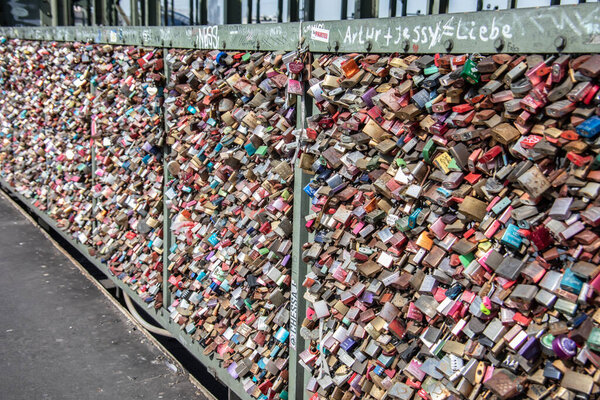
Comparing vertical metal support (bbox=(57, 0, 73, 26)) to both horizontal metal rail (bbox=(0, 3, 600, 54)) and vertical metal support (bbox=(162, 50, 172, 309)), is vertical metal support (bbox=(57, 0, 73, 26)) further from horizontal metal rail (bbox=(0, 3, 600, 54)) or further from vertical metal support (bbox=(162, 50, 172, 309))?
horizontal metal rail (bbox=(0, 3, 600, 54))

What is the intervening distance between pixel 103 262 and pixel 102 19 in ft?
13.3

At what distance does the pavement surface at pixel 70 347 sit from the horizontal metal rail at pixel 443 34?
2365mm

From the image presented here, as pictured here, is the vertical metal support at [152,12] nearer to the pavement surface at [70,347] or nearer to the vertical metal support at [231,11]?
the vertical metal support at [231,11]

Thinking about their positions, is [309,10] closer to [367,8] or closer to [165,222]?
[367,8]

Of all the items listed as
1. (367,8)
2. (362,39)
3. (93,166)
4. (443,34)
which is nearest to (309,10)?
(367,8)

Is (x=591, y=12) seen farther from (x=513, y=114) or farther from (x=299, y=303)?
(x=299, y=303)

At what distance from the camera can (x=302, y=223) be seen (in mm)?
2852

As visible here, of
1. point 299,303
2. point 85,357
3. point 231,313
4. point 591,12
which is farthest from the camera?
point 85,357

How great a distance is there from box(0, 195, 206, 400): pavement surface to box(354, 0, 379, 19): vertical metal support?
2.72 m

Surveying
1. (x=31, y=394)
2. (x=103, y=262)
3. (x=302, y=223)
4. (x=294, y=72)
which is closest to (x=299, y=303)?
(x=302, y=223)

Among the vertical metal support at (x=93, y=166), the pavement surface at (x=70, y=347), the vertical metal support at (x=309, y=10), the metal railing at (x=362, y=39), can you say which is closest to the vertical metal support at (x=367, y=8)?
the vertical metal support at (x=309, y=10)

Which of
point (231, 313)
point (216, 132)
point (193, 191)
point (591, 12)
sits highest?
point (591, 12)

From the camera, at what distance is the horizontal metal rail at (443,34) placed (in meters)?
1.57

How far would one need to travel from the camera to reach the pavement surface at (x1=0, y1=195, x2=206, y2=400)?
405 centimetres
